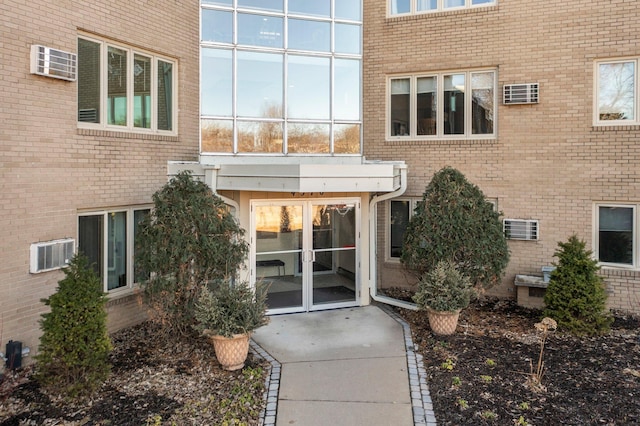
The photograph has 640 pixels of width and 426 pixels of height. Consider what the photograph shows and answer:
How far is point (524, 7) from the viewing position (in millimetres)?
9961

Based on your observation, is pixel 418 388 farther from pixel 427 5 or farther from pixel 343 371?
pixel 427 5

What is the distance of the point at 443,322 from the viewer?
7.97m

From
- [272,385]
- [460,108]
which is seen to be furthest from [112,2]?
[460,108]

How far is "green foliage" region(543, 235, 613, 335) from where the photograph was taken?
7.98m

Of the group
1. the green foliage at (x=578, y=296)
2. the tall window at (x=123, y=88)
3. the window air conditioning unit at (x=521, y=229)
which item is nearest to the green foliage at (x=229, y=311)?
the tall window at (x=123, y=88)

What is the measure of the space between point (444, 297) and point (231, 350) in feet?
12.0

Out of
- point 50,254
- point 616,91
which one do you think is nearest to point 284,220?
point 50,254

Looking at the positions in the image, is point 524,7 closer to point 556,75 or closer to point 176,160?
point 556,75

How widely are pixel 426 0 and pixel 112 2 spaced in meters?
6.84

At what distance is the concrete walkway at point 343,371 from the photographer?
5375mm

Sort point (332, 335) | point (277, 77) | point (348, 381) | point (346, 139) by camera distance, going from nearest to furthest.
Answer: point (348, 381) < point (332, 335) < point (277, 77) < point (346, 139)

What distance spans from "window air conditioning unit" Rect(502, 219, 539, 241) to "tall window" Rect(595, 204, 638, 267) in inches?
47.0

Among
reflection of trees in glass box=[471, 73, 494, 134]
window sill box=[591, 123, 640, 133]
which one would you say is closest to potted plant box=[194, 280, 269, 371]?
reflection of trees in glass box=[471, 73, 494, 134]

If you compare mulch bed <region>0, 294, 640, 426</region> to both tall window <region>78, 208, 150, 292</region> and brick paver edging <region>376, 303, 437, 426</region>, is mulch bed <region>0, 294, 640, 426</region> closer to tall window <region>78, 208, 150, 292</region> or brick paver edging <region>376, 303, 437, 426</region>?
brick paver edging <region>376, 303, 437, 426</region>
